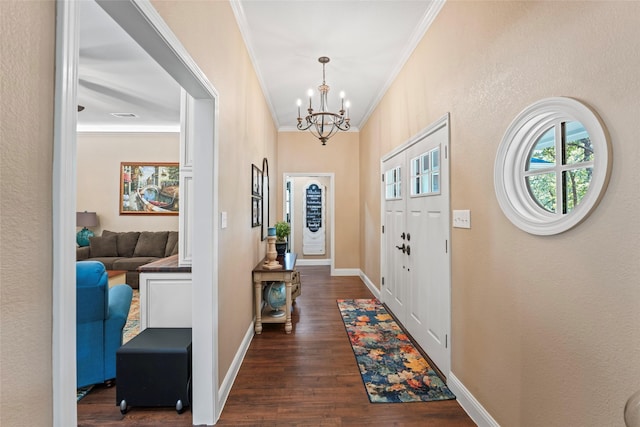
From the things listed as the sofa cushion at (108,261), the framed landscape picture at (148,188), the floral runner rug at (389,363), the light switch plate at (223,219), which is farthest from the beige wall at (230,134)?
the framed landscape picture at (148,188)

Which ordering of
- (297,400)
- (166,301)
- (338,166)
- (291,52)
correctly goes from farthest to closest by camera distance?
1. (338,166)
2. (291,52)
3. (166,301)
4. (297,400)

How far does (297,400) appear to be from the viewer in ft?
7.00

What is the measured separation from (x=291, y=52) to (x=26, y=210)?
307 centimetres

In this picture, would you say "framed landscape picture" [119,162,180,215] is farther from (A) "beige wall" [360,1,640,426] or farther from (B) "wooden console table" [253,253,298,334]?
(A) "beige wall" [360,1,640,426]

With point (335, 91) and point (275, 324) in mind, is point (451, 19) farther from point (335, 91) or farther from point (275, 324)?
point (275, 324)

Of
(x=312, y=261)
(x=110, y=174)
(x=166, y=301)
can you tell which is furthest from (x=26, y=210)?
(x=312, y=261)

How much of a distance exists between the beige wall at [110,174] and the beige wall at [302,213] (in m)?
2.94

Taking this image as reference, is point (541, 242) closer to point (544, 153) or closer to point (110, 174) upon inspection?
point (544, 153)

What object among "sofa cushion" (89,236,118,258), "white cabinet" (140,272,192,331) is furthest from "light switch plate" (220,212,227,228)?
"sofa cushion" (89,236,118,258)

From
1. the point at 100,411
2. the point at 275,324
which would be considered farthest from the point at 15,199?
the point at 275,324

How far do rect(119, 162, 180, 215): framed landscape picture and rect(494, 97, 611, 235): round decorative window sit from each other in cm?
557

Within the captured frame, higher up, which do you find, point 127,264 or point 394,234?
point 394,234

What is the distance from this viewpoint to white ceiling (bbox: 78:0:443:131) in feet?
8.41

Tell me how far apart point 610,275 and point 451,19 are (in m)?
2.00
